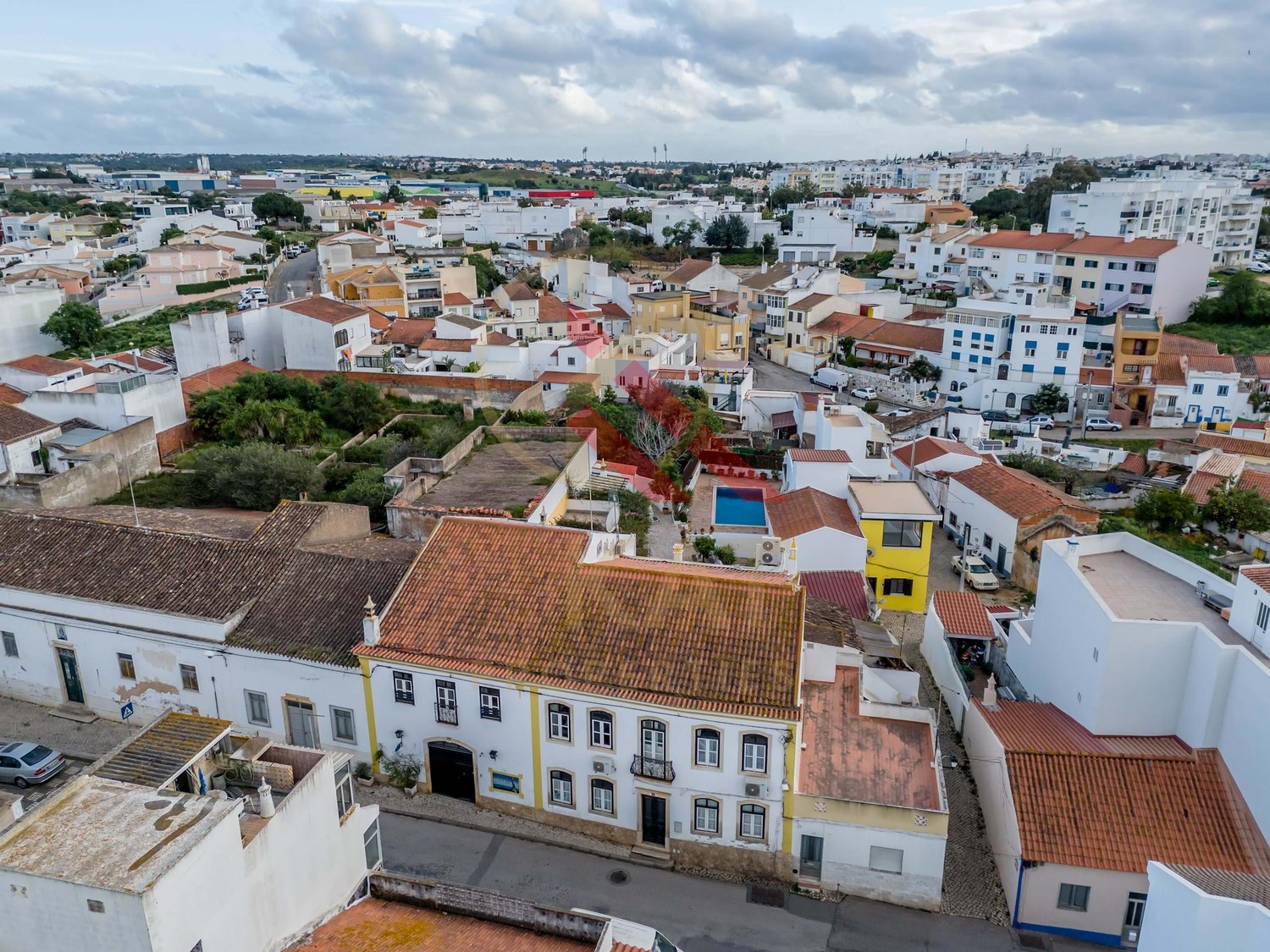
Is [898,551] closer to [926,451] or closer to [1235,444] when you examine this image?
[926,451]

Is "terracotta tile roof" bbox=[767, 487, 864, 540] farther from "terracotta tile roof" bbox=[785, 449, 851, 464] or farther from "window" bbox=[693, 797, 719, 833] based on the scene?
"window" bbox=[693, 797, 719, 833]

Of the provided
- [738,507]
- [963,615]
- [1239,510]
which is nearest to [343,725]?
[963,615]

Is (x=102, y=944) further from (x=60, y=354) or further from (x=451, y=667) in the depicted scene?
(x=60, y=354)

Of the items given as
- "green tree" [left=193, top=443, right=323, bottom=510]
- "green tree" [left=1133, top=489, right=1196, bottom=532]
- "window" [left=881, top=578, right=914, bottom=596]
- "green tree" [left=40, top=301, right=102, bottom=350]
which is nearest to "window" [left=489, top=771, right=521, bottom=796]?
"window" [left=881, top=578, right=914, bottom=596]

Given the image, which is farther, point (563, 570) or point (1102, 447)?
point (1102, 447)

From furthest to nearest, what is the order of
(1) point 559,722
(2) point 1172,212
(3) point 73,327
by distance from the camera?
(2) point 1172,212 < (3) point 73,327 < (1) point 559,722

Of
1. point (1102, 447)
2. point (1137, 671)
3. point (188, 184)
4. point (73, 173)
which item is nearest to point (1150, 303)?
point (1102, 447)
